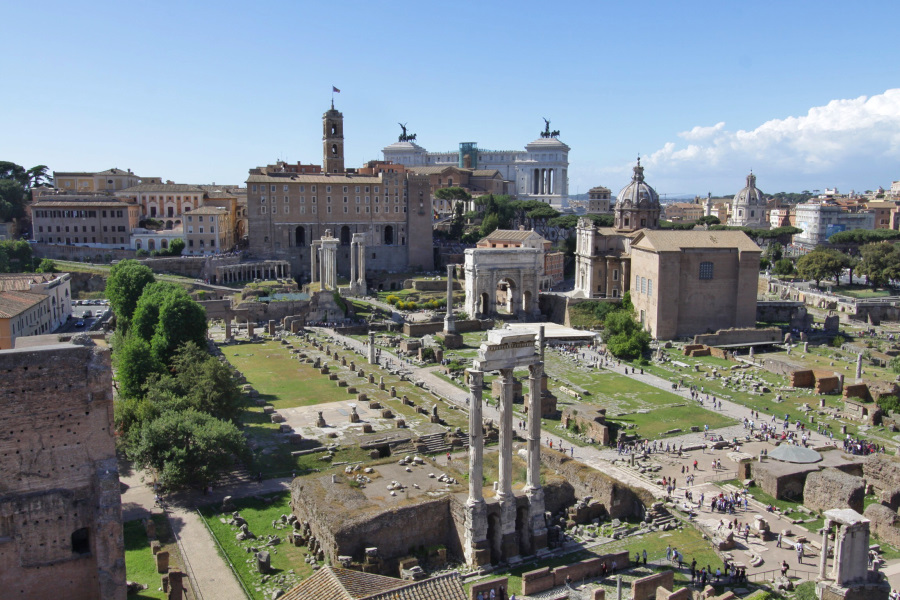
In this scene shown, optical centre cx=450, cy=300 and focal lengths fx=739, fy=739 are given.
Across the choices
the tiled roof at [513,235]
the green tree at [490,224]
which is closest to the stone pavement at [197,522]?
the tiled roof at [513,235]

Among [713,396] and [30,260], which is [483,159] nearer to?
[30,260]

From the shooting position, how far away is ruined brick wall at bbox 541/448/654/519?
2747 cm

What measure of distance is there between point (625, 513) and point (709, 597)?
6230 millimetres

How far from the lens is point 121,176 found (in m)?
105

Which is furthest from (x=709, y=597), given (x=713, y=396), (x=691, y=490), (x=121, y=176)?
(x=121, y=176)

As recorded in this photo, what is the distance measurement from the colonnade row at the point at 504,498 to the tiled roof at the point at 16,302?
30244 millimetres

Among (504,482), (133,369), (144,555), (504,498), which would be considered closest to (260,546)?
(144,555)

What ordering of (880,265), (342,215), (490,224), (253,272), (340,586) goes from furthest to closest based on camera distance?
1. (490,224)
2. (342,215)
3. (253,272)
4. (880,265)
5. (340,586)

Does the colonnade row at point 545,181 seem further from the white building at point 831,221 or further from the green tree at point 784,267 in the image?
the green tree at point 784,267

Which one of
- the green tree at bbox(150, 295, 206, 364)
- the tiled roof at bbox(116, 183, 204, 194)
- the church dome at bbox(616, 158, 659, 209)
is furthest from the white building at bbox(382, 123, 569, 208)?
the green tree at bbox(150, 295, 206, 364)

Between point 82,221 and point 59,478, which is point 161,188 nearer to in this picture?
point 82,221

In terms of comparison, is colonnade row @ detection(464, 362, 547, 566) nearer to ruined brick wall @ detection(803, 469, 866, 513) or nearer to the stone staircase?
the stone staircase

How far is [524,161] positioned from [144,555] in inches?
4936

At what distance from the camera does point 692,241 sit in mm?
63375
